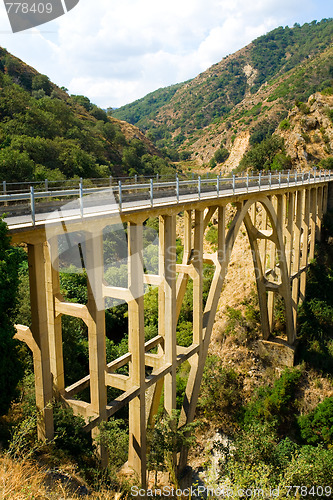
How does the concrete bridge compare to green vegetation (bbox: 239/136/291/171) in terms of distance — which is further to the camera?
green vegetation (bbox: 239/136/291/171)

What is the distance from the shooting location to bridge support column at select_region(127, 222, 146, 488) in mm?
10125

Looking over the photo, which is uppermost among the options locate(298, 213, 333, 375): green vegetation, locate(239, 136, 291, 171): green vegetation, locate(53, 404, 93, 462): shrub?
locate(239, 136, 291, 171): green vegetation

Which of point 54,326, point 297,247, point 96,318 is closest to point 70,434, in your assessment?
point 96,318

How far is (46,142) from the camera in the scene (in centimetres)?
3447

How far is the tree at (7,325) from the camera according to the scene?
675 centimetres

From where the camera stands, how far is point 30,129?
122 ft

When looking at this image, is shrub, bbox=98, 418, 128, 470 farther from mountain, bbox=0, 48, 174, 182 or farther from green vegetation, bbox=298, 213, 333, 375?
mountain, bbox=0, 48, 174, 182

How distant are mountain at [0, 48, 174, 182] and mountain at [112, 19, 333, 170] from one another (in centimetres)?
2339

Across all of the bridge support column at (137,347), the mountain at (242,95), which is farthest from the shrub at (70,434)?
the mountain at (242,95)

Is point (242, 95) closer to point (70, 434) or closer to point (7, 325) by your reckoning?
point (70, 434)

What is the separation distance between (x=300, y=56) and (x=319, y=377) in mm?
113485

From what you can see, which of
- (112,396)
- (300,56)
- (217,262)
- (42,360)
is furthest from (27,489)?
(300,56)

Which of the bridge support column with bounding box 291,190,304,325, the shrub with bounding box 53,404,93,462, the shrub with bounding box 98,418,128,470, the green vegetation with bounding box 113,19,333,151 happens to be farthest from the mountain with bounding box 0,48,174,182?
the green vegetation with bounding box 113,19,333,151

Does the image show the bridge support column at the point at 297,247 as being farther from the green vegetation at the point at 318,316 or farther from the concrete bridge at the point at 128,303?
the concrete bridge at the point at 128,303
